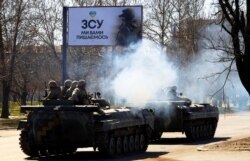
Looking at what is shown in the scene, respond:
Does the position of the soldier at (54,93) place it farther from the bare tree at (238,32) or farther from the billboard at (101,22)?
the billboard at (101,22)

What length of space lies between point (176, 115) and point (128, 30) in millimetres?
13183

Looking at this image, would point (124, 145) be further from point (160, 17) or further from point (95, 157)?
point (160, 17)

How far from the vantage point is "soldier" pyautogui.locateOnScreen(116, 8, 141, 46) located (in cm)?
3875

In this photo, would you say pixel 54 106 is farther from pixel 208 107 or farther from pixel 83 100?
pixel 208 107

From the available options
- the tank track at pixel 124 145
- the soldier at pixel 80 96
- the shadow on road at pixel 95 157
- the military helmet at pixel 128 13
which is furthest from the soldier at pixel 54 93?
the military helmet at pixel 128 13

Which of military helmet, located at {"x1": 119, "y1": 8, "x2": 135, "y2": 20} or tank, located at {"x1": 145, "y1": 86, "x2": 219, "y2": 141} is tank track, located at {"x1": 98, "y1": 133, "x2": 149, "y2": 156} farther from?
military helmet, located at {"x1": 119, "y1": 8, "x2": 135, "y2": 20}

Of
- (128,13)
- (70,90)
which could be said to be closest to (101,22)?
(128,13)

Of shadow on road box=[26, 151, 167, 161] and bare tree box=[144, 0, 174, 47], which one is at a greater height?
bare tree box=[144, 0, 174, 47]

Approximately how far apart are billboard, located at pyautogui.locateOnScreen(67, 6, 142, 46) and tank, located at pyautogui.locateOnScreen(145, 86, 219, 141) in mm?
11748

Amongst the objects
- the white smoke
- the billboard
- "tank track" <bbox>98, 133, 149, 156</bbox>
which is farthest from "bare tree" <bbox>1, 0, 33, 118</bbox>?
"tank track" <bbox>98, 133, 149, 156</bbox>

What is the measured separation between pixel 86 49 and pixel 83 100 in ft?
125

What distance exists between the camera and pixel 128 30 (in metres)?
39.0

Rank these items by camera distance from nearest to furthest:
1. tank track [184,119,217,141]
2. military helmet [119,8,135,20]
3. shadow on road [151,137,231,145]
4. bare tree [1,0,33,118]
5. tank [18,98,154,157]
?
1. tank [18,98,154,157]
2. shadow on road [151,137,231,145]
3. tank track [184,119,217,141]
4. military helmet [119,8,135,20]
5. bare tree [1,0,33,118]

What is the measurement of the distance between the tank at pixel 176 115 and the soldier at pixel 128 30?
10336mm
